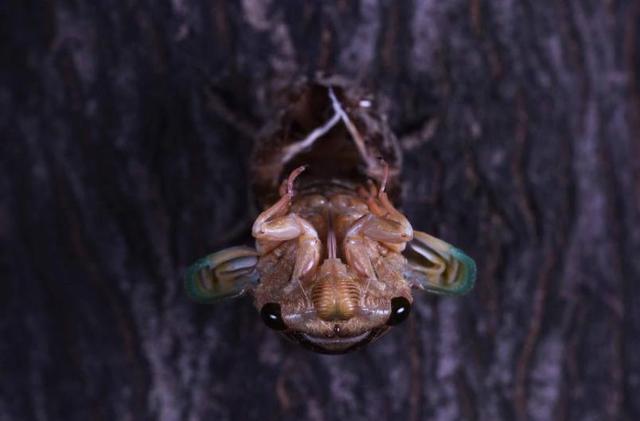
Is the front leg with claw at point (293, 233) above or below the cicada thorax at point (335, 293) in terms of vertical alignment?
above

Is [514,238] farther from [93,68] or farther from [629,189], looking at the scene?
[93,68]

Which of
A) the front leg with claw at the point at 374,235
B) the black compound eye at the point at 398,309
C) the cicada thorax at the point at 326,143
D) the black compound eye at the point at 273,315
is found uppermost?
the cicada thorax at the point at 326,143

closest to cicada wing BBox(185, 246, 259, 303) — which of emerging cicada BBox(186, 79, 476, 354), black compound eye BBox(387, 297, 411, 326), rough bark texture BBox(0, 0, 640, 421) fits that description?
emerging cicada BBox(186, 79, 476, 354)

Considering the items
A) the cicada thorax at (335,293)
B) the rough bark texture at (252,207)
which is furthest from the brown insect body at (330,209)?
the rough bark texture at (252,207)

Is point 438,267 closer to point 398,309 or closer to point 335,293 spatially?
point 398,309

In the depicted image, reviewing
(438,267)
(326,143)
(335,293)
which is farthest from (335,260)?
(326,143)

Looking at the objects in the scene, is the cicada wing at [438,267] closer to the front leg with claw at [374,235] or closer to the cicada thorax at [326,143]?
the front leg with claw at [374,235]
